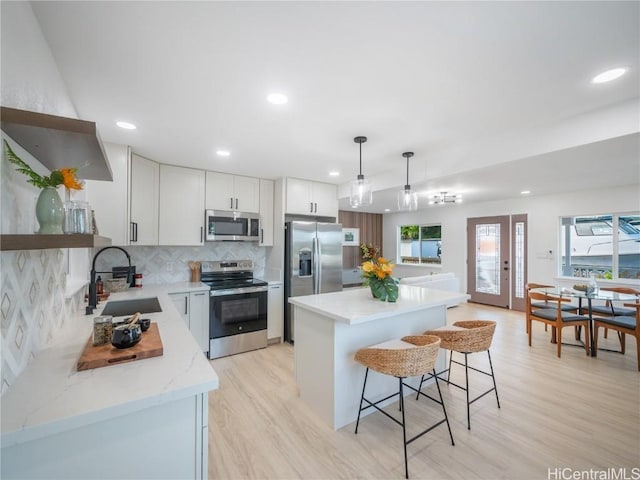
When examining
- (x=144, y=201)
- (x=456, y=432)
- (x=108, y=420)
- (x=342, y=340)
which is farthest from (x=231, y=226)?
(x=456, y=432)

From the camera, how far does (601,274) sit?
4.95m

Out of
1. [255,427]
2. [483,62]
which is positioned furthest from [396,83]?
[255,427]

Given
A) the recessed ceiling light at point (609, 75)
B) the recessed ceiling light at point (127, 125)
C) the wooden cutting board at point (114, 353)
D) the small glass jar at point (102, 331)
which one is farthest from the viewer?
the recessed ceiling light at point (127, 125)

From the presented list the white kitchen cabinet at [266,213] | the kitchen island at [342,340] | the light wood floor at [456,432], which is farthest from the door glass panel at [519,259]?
the white kitchen cabinet at [266,213]

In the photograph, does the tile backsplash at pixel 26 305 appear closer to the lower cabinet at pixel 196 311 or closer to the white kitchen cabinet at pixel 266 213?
the lower cabinet at pixel 196 311

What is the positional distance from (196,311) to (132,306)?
82 cm

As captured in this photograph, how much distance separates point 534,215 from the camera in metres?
5.58

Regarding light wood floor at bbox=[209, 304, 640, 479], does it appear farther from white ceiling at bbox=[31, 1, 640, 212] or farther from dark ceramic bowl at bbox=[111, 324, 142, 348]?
white ceiling at bbox=[31, 1, 640, 212]

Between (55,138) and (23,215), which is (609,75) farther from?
(23,215)

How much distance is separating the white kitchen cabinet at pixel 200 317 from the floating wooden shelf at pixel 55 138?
2177 millimetres

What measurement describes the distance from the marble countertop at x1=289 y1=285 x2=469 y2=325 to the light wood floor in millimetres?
868

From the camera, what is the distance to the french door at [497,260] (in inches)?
229

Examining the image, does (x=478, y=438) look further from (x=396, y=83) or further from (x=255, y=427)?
(x=396, y=83)

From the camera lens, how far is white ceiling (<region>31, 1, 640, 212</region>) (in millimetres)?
1271
